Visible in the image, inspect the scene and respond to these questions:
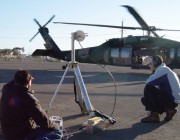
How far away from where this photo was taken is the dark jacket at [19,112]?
4.30m

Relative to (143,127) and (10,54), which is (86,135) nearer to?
(143,127)

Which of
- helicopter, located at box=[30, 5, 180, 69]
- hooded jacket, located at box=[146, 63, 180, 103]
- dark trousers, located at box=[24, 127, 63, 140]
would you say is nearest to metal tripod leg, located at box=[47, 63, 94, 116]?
hooded jacket, located at box=[146, 63, 180, 103]

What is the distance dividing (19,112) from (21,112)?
0.02 m

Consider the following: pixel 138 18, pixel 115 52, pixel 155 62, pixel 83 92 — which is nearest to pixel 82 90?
pixel 83 92

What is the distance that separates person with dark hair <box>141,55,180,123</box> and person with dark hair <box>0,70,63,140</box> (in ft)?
12.1

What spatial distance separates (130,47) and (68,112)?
1670 centimetres

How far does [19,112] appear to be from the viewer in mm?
4340

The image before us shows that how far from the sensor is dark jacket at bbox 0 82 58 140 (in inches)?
169

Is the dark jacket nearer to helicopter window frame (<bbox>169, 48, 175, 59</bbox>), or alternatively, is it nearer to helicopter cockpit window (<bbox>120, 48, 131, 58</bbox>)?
helicopter cockpit window (<bbox>120, 48, 131, 58</bbox>)

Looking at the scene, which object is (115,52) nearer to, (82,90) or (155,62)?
(155,62)

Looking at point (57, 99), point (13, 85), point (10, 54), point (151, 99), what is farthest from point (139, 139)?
point (10, 54)

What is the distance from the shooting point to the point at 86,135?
657cm

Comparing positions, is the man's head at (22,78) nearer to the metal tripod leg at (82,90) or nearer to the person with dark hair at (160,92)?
the metal tripod leg at (82,90)

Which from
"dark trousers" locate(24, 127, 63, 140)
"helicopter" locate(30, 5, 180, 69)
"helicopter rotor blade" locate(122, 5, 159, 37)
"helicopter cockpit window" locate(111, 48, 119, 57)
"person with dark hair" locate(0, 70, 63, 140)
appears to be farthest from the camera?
"helicopter cockpit window" locate(111, 48, 119, 57)
